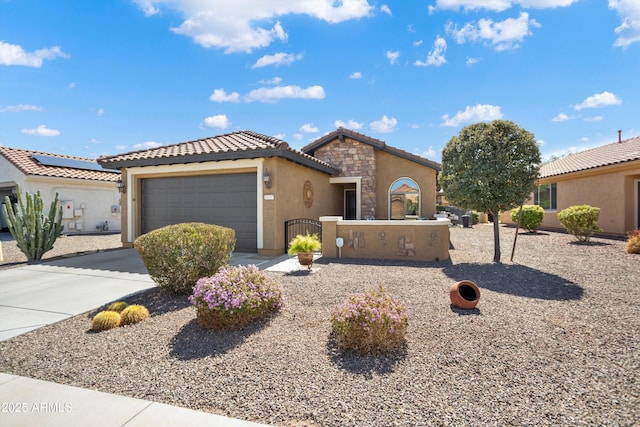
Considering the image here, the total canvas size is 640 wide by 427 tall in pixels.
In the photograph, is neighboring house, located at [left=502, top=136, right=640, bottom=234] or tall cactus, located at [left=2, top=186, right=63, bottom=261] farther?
neighboring house, located at [left=502, top=136, right=640, bottom=234]

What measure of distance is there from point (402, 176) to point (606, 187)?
969cm

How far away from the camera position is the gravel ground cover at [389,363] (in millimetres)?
2635

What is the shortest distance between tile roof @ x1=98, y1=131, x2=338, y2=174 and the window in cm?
1511

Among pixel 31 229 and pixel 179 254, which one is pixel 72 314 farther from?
pixel 31 229

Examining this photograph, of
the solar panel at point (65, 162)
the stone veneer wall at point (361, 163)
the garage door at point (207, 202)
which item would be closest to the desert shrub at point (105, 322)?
the garage door at point (207, 202)

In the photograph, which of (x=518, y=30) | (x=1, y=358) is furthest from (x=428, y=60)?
(x=1, y=358)

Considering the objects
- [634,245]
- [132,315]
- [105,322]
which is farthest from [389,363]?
[634,245]

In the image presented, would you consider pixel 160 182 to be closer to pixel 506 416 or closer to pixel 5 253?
pixel 5 253

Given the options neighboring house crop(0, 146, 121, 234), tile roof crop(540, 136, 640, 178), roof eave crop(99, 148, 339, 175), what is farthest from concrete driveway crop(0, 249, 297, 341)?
tile roof crop(540, 136, 640, 178)

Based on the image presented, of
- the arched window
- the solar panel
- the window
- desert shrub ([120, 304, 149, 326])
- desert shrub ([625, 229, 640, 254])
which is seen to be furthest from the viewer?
the solar panel

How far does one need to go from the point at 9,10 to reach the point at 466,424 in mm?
12842

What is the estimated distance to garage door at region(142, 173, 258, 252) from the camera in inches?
430

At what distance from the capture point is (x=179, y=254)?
5.66 metres

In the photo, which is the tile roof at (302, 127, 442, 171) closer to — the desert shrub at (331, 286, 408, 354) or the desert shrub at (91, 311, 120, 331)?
the desert shrub at (331, 286, 408, 354)
